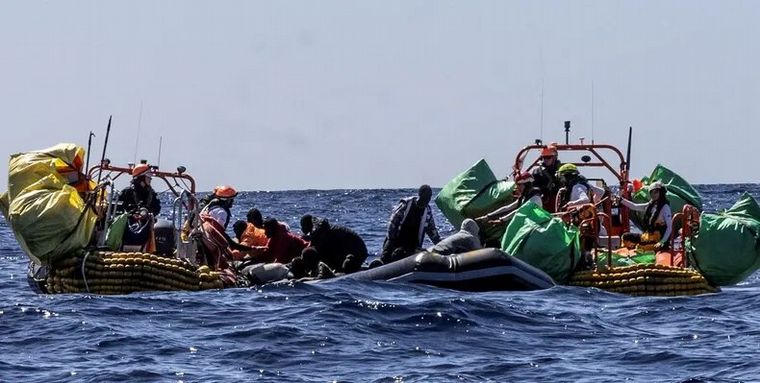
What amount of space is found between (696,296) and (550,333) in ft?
13.2

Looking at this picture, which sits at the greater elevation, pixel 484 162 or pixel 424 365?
pixel 484 162

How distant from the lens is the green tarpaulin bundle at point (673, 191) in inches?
872

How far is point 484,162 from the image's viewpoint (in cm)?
2192

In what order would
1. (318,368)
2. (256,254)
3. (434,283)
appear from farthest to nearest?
(256,254) < (434,283) < (318,368)

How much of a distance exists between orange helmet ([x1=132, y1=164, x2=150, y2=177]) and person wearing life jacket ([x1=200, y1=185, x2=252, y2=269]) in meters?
0.88

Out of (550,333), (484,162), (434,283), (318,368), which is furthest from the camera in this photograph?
(484,162)

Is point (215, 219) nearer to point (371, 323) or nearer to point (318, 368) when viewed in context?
point (371, 323)

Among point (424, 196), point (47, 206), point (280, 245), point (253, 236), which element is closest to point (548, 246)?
point (424, 196)

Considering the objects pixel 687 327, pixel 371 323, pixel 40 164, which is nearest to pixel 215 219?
pixel 40 164

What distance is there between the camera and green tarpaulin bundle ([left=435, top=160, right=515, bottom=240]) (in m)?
21.3

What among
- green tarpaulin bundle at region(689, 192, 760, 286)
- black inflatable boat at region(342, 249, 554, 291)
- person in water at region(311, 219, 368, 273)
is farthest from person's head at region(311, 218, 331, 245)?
green tarpaulin bundle at region(689, 192, 760, 286)

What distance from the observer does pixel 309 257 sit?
1864 centimetres

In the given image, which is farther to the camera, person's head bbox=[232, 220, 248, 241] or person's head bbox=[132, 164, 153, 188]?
person's head bbox=[232, 220, 248, 241]

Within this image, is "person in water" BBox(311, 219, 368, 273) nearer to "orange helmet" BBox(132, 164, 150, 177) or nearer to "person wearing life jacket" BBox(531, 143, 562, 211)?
"orange helmet" BBox(132, 164, 150, 177)
